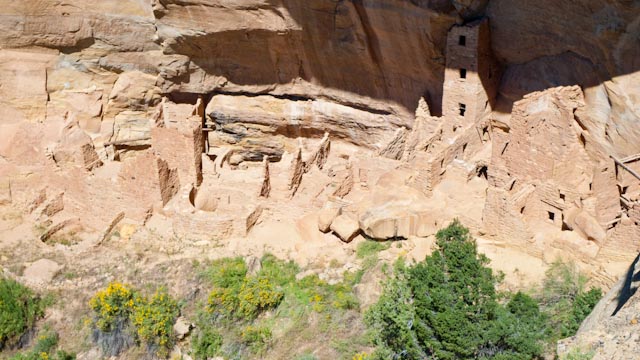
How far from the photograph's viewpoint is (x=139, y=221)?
17953 millimetres

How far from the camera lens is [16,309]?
16.4 m

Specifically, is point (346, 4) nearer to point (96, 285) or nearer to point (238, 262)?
point (238, 262)

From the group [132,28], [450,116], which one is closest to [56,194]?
[132,28]

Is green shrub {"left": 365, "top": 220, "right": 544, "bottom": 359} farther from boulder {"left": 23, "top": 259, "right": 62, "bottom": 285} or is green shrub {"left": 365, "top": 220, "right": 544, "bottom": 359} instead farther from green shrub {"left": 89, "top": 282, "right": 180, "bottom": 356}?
boulder {"left": 23, "top": 259, "right": 62, "bottom": 285}

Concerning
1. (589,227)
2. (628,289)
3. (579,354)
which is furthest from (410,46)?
(579,354)

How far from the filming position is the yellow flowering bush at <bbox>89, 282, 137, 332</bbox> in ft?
52.7

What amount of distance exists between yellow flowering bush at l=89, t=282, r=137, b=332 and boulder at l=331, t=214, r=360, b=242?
4.30m

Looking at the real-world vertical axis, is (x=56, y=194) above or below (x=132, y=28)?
below

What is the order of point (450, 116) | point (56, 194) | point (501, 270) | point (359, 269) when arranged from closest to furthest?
point (501, 270)
point (359, 269)
point (450, 116)
point (56, 194)

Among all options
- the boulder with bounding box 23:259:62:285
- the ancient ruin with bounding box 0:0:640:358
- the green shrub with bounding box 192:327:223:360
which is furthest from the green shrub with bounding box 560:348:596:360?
the boulder with bounding box 23:259:62:285

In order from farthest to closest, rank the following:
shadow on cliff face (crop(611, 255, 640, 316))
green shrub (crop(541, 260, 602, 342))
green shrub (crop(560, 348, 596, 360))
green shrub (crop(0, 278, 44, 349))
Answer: green shrub (crop(0, 278, 44, 349))
green shrub (crop(541, 260, 602, 342))
shadow on cliff face (crop(611, 255, 640, 316))
green shrub (crop(560, 348, 596, 360))

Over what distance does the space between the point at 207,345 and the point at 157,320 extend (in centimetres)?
108

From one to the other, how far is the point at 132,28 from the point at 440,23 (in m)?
7.67

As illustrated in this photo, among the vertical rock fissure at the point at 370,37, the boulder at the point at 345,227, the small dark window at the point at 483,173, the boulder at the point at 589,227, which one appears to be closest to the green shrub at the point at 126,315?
the boulder at the point at 345,227
